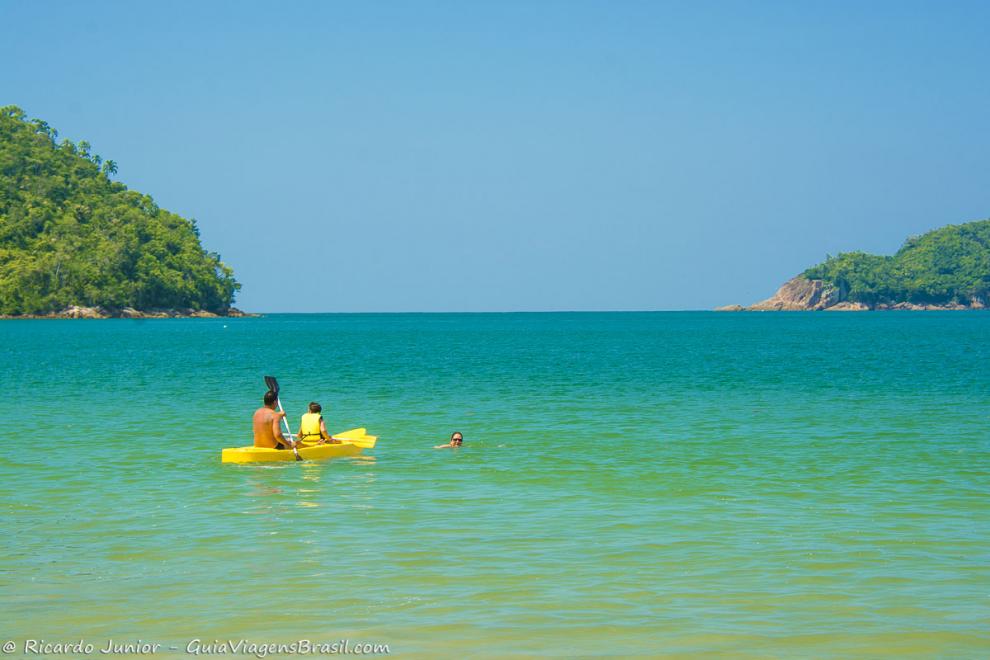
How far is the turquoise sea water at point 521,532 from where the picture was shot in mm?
11523

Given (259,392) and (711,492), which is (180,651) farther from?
(259,392)

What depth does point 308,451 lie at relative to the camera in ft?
→ 80.0

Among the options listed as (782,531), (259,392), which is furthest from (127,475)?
(259,392)

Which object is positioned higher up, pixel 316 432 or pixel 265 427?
pixel 265 427

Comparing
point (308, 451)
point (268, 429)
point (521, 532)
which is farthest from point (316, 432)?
point (521, 532)

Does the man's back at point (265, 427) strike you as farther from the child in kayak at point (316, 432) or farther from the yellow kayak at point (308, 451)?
the child in kayak at point (316, 432)

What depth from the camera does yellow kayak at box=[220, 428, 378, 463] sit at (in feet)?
77.2

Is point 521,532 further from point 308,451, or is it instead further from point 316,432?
point 316,432

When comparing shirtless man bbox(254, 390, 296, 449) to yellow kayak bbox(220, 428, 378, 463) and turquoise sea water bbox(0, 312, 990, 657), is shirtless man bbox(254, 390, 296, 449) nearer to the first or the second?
yellow kayak bbox(220, 428, 378, 463)

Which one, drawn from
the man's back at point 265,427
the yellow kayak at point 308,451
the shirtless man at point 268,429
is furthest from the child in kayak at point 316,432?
the man's back at point 265,427

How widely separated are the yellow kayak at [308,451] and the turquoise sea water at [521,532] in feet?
1.08

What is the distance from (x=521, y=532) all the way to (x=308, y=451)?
9.24 metres

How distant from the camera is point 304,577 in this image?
13.5 m

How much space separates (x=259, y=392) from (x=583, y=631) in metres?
38.8
